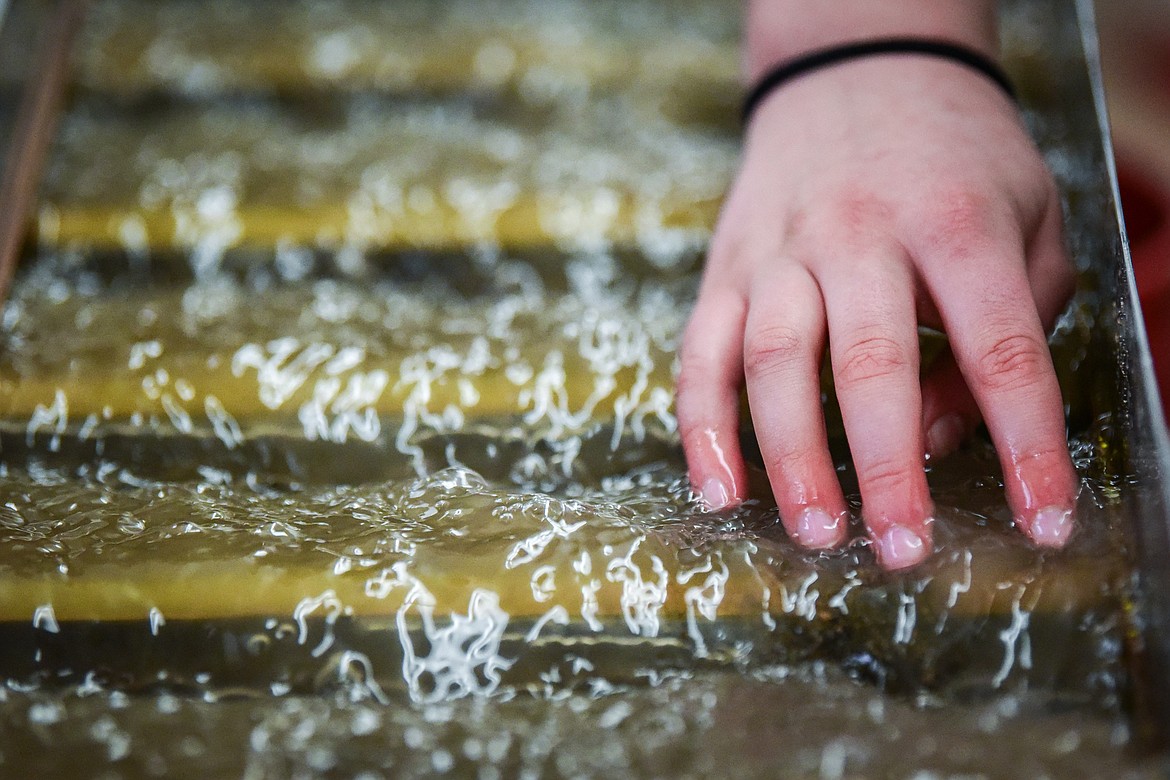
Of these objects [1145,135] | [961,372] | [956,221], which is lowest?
[961,372]

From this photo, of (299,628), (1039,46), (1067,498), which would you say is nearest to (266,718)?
(299,628)

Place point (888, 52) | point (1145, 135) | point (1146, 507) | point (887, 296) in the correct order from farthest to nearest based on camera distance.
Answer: point (1145, 135) → point (888, 52) → point (887, 296) → point (1146, 507)

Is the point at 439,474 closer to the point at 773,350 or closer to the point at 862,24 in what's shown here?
the point at 773,350

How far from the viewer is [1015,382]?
632mm

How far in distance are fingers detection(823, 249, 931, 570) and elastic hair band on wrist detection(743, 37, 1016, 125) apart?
31cm

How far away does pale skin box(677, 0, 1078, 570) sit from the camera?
634 mm

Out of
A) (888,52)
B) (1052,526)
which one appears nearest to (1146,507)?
(1052,526)

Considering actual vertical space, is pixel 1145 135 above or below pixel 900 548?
above

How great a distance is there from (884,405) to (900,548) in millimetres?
102

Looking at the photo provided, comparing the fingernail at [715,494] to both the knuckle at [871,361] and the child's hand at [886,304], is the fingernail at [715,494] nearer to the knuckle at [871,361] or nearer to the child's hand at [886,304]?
the child's hand at [886,304]

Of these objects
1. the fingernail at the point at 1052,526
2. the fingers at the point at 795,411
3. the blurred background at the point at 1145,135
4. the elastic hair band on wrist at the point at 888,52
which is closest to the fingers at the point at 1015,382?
the fingernail at the point at 1052,526

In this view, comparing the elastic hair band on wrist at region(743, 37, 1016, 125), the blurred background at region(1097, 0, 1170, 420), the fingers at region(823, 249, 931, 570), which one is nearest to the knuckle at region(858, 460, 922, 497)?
the fingers at region(823, 249, 931, 570)

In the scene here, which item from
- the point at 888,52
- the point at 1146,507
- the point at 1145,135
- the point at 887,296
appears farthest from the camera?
the point at 1145,135

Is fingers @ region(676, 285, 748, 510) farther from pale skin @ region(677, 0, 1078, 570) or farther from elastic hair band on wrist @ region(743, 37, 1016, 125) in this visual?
elastic hair band on wrist @ region(743, 37, 1016, 125)
